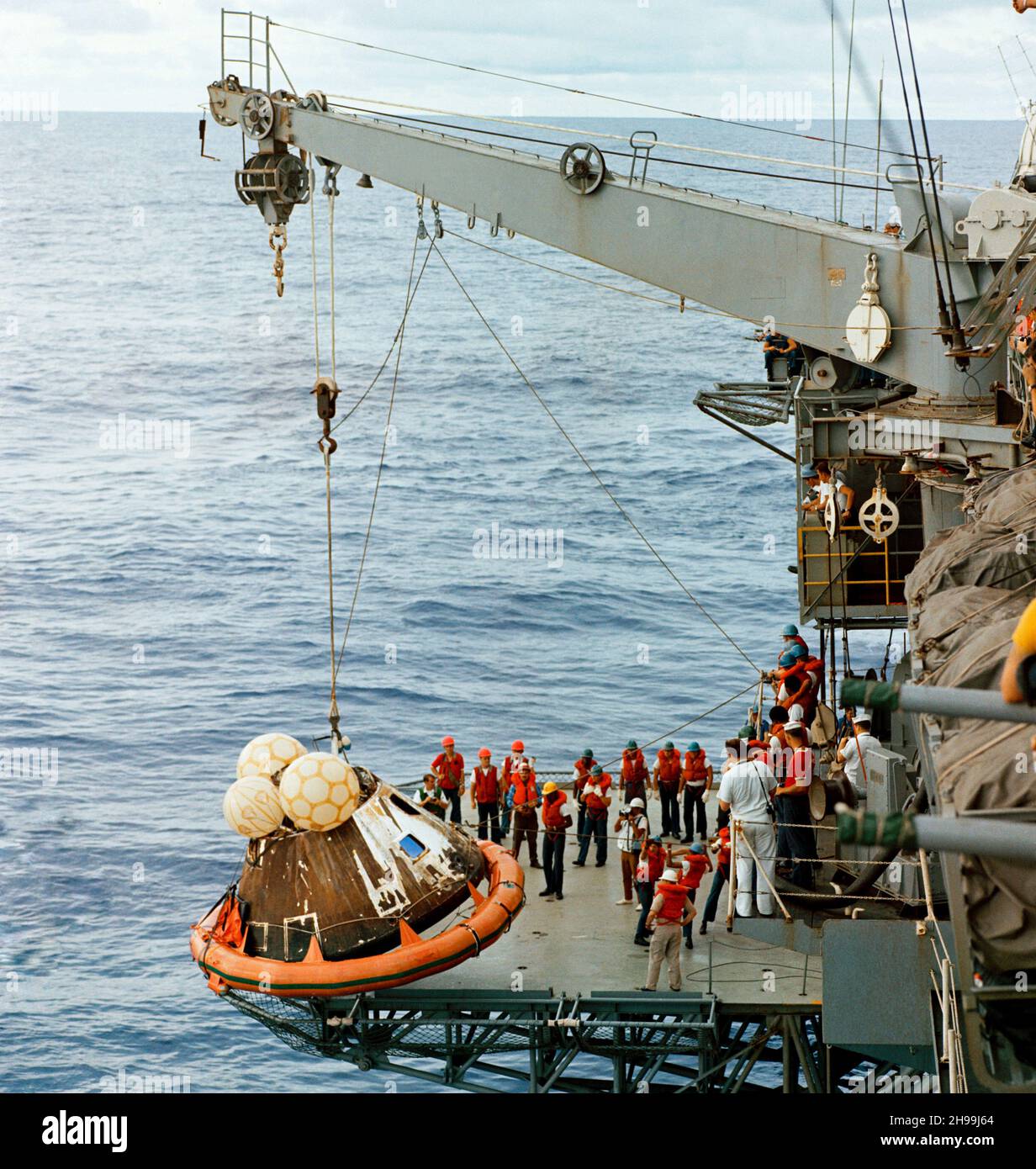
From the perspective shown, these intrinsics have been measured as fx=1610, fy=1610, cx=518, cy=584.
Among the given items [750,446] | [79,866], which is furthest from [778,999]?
[750,446]

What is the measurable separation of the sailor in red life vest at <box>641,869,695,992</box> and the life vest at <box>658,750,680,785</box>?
12.0 ft

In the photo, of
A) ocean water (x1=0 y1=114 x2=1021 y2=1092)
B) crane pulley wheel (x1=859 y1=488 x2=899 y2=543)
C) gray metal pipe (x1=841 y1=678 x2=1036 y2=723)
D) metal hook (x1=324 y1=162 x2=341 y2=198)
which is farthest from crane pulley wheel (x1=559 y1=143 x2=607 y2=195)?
gray metal pipe (x1=841 y1=678 x2=1036 y2=723)

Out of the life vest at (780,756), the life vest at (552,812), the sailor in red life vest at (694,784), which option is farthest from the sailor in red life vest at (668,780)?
the life vest at (780,756)

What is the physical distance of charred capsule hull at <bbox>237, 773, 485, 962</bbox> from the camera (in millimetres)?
17922

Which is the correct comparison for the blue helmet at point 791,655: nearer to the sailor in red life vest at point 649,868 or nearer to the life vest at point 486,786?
the sailor in red life vest at point 649,868

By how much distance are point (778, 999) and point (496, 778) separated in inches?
232

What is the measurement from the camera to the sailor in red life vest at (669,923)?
18031 mm

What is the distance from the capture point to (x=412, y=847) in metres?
18.4

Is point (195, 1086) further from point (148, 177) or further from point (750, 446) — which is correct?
point (148, 177)

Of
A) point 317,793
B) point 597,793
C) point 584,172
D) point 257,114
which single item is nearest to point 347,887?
point 317,793

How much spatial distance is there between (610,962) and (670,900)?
200 centimetres

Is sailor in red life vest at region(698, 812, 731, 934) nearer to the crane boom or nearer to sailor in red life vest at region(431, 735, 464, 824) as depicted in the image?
sailor in red life vest at region(431, 735, 464, 824)

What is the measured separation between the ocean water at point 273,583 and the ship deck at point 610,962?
310 inches

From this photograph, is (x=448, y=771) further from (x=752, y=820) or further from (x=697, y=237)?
(x=697, y=237)
